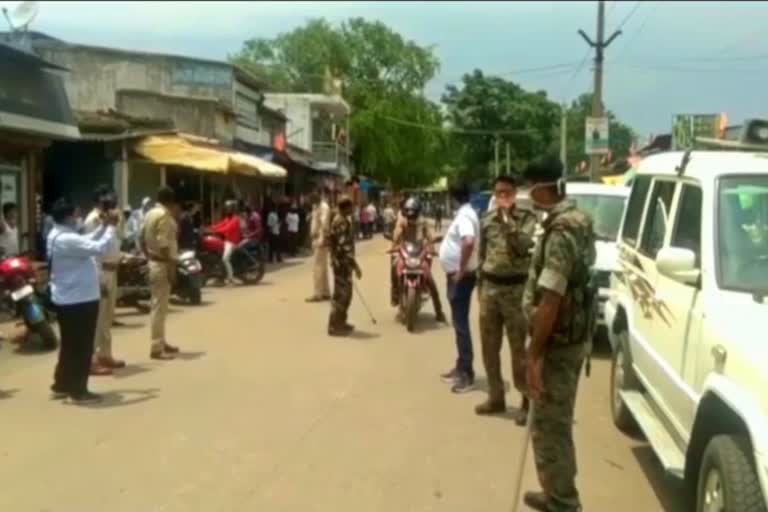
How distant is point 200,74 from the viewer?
100ft

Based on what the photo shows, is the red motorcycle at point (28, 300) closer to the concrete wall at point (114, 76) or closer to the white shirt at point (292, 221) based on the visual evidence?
the white shirt at point (292, 221)

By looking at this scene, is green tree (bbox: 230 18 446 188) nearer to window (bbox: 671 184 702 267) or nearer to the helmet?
the helmet

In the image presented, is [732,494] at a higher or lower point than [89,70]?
lower

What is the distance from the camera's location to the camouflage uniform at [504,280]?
7473 millimetres

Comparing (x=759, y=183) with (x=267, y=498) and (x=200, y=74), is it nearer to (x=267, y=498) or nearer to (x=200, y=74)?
(x=267, y=498)

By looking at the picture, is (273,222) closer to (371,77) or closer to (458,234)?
(458,234)

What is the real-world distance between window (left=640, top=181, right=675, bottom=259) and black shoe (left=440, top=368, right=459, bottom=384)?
2574 millimetres

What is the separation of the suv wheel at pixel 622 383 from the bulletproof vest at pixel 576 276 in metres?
1.87

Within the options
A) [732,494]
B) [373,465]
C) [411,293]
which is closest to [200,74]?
[411,293]

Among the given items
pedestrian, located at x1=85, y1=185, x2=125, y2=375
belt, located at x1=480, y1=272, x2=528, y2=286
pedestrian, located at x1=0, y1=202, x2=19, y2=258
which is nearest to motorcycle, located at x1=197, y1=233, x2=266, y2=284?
pedestrian, located at x1=0, y1=202, x2=19, y2=258

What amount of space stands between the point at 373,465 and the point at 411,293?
6.37 meters

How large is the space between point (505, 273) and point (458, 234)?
1.53 m

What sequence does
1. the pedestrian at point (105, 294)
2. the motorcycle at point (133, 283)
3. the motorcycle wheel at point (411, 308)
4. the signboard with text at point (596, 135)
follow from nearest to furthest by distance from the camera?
the pedestrian at point (105, 294)
the motorcycle wheel at point (411, 308)
the motorcycle at point (133, 283)
the signboard with text at point (596, 135)

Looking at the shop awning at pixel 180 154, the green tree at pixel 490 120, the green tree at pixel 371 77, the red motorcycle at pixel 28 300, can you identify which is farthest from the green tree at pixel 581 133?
the red motorcycle at pixel 28 300
